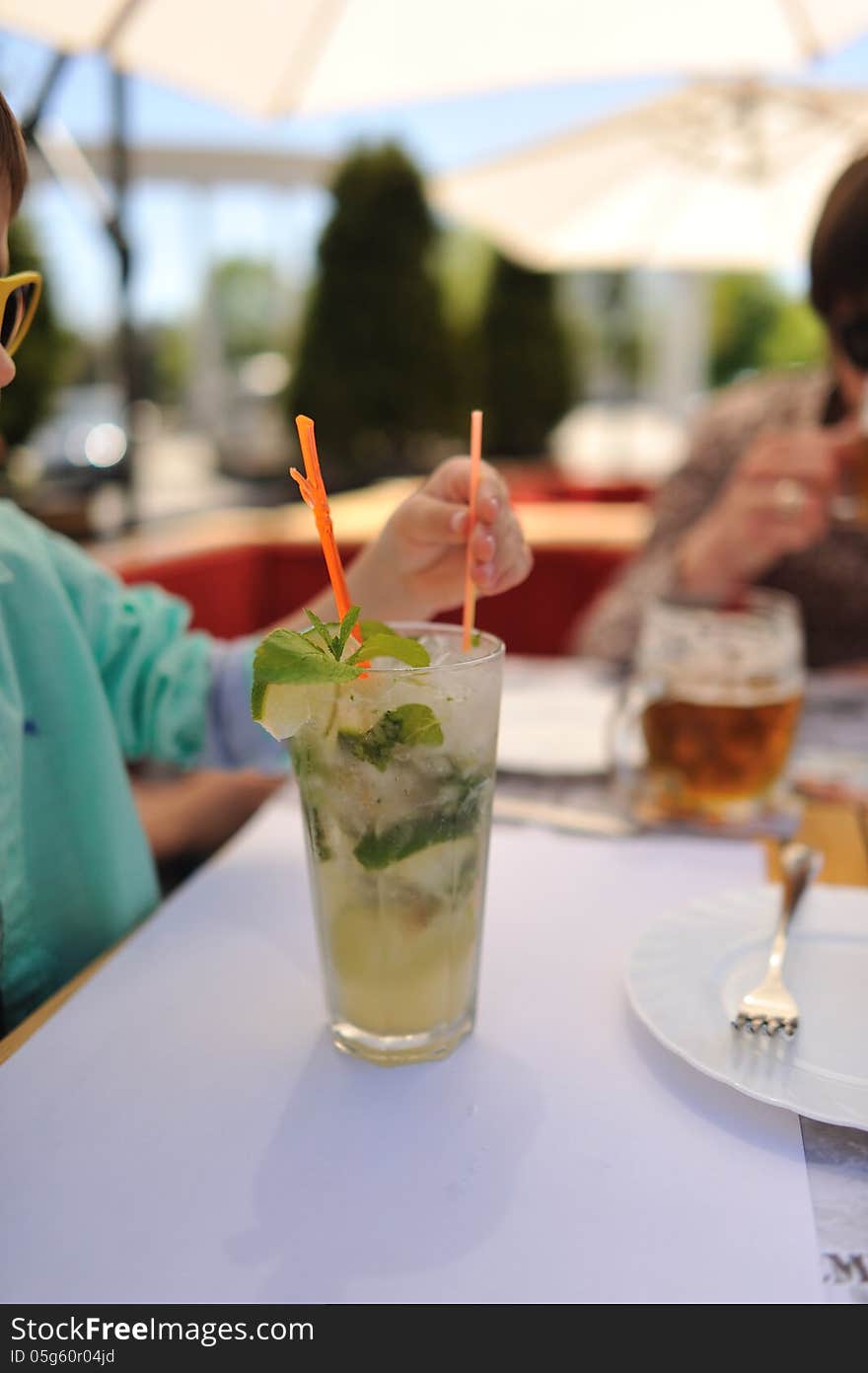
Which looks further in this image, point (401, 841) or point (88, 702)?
point (88, 702)


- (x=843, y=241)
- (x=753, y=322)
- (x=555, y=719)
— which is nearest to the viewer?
(x=555, y=719)

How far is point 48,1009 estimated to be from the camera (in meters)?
0.73

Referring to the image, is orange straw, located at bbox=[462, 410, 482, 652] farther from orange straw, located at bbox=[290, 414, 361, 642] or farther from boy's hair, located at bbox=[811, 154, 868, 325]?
boy's hair, located at bbox=[811, 154, 868, 325]

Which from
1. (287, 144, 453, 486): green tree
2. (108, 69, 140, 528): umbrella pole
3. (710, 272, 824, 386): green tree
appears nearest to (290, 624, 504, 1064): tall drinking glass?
(108, 69, 140, 528): umbrella pole

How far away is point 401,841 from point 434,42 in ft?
7.83

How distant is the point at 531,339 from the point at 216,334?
7773 millimetres

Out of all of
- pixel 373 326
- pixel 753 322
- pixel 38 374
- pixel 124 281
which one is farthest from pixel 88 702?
pixel 753 322

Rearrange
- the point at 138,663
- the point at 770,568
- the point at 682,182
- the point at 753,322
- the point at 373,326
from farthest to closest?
the point at 753,322 → the point at 373,326 → the point at 682,182 → the point at 770,568 → the point at 138,663

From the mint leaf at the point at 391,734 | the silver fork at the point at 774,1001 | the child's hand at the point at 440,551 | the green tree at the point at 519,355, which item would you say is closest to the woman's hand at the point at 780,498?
the child's hand at the point at 440,551

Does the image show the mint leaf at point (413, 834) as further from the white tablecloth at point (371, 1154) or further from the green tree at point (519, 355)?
the green tree at point (519, 355)

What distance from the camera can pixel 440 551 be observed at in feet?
3.02

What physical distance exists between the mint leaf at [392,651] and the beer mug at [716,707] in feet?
1.71

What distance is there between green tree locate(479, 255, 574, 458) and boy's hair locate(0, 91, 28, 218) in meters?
8.16

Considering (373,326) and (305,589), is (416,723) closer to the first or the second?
(305,589)
